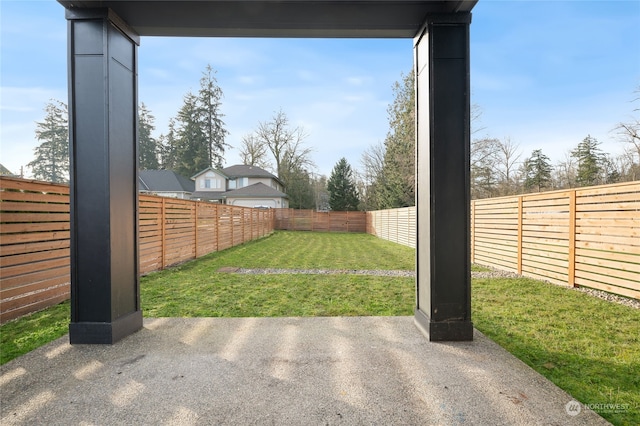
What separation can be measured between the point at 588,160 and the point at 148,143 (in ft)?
137

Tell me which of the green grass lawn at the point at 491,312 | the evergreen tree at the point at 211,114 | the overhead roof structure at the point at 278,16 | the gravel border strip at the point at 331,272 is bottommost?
the gravel border strip at the point at 331,272

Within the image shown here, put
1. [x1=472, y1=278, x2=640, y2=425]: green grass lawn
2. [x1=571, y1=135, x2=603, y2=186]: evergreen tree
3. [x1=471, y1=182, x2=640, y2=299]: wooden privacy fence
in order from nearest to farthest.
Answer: [x1=472, y1=278, x2=640, y2=425]: green grass lawn
[x1=471, y1=182, x2=640, y2=299]: wooden privacy fence
[x1=571, y1=135, x2=603, y2=186]: evergreen tree

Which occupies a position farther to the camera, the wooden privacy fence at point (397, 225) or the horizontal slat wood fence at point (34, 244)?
the wooden privacy fence at point (397, 225)

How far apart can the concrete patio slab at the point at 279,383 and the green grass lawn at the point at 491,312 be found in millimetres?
316

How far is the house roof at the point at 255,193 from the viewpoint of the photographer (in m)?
26.3

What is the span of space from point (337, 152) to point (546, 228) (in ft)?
81.0

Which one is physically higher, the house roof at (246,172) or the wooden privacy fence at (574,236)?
the house roof at (246,172)

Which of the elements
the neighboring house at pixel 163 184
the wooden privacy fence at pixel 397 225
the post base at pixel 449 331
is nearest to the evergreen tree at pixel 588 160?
the wooden privacy fence at pixel 397 225

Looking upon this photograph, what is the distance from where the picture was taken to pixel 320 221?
21875 millimetres

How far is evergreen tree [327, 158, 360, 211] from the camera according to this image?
92.2ft

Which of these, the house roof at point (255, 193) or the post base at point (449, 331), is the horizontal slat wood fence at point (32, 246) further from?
the house roof at point (255, 193)

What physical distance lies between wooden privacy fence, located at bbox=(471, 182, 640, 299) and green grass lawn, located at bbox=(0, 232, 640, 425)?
1.28 feet

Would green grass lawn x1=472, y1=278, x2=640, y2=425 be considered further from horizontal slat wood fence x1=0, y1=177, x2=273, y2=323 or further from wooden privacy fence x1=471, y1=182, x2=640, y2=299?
horizontal slat wood fence x1=0, y1=177, x2=273, y2=323

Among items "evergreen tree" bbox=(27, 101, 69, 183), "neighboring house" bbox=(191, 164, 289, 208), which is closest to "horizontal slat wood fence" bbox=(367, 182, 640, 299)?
"neighboring house" bbox=(191, 164, 289, 208)
